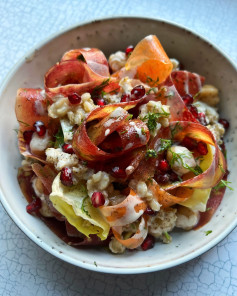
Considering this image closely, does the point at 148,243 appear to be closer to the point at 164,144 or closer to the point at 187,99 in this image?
the point at 164,144

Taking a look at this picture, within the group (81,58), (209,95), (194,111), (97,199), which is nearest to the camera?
(97,199)

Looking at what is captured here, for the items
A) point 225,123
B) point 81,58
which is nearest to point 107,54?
point 81,58

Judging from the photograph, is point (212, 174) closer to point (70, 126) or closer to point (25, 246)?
point (70, 126)

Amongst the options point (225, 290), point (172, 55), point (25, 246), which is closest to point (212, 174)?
point (225, 290)

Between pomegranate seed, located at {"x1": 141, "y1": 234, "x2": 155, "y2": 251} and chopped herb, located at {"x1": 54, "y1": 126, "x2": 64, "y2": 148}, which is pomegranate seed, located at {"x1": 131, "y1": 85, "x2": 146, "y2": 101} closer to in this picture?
chopped herb, located at {"x1": 54, "y1": 126, "x2": 64, "y2": 148}

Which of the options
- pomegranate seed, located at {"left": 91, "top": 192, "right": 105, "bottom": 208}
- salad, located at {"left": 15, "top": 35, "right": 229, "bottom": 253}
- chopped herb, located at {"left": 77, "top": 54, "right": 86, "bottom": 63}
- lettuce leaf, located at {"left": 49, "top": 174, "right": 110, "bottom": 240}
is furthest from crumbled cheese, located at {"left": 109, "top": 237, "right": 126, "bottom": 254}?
chopped herb, located at {"left": 77, "top": 54, "right": 86, "bottom": 63}
